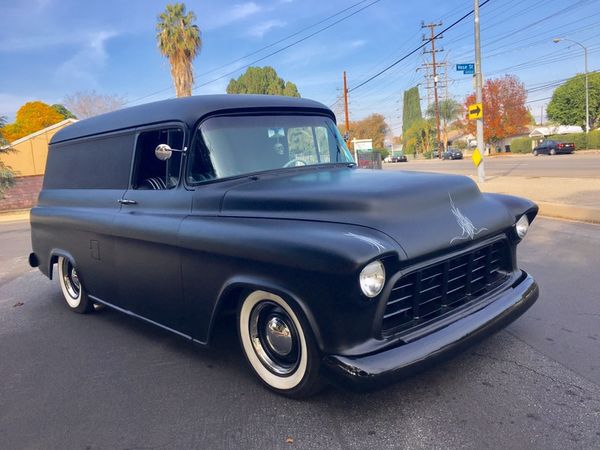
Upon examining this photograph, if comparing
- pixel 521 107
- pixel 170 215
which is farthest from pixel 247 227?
pixel 521 107

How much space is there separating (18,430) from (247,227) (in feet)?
6.02

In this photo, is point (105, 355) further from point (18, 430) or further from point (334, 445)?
point (334, 445)

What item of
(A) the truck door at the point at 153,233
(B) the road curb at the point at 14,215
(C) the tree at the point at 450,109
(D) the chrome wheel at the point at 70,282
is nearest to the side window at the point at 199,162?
(A) the truck door at the point at 153,233

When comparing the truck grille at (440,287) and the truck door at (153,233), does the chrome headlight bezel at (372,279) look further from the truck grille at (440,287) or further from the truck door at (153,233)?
the truck door at (153,233)

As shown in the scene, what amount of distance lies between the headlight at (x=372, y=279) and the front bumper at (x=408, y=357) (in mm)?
324

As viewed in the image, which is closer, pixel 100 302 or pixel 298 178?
pixel 298 178

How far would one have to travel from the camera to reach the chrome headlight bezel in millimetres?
2500

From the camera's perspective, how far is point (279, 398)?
121 inches

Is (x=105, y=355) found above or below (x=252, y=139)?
below

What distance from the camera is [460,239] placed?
9.74 ft

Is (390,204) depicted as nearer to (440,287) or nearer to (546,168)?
(440,287)

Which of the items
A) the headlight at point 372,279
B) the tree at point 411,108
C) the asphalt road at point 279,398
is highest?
the tree at point 411,108

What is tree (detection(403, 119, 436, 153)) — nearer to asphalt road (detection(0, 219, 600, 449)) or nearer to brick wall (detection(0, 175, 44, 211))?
brick wall (detection(0, 175, 44, 211))

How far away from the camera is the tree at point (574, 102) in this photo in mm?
61938
